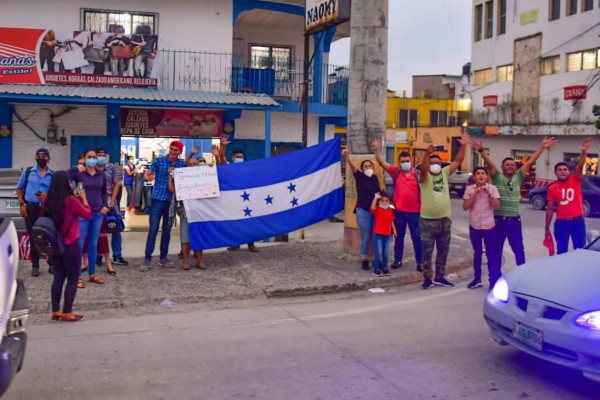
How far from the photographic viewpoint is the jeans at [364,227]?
10.7m

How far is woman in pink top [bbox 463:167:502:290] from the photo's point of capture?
9.62 metres

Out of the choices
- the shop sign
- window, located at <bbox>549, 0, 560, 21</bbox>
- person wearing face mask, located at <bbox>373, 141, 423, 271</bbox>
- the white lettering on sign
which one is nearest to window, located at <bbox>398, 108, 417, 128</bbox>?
window, located at <bbox>549, 0, 560, 21</bbox>

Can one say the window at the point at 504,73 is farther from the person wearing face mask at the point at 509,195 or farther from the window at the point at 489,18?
the person wearing face mask at the point at 509,195

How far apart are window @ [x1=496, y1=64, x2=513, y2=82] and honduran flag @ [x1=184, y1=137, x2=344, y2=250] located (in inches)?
1210

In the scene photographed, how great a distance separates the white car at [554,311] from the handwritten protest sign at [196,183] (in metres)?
5.49

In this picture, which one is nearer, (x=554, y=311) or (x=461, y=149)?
(x=554, y=311)

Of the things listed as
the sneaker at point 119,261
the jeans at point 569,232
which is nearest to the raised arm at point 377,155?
the jeans at point 569,232

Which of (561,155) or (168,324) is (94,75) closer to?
(168,324)

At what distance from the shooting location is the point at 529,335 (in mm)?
5914

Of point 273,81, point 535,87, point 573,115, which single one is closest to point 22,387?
point 273,81

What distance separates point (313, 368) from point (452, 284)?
4610 mm

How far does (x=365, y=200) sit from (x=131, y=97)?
6470 mm

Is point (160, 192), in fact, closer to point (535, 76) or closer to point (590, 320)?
point (590, 320)

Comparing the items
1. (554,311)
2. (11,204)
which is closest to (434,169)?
(554,311)
